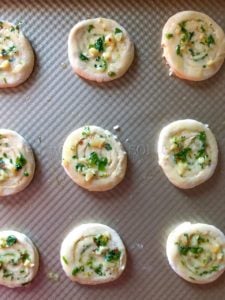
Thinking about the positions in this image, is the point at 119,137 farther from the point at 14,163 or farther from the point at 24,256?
the point at 24,256

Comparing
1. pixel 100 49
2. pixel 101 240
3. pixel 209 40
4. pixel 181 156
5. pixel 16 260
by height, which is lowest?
pixel 16 260

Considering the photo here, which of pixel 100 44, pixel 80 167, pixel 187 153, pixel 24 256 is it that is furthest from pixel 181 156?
pixel 24 256

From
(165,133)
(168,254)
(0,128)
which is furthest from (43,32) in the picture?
(168,254)

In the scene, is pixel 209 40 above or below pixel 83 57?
above

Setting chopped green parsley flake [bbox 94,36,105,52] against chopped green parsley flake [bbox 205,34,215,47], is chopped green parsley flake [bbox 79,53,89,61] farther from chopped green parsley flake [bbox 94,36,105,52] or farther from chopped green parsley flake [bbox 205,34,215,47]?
chopped green parsley flake [bbox 205,34,215,47]

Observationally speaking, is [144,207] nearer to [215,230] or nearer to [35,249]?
[215,230]

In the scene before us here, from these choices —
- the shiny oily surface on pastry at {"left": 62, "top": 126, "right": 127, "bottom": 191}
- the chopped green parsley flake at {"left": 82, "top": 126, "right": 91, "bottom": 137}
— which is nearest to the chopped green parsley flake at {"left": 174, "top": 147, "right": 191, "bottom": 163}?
the shiny oily surface on pastry at {"left": 62, "top": 126, "right": 127, "bottom": 191}
